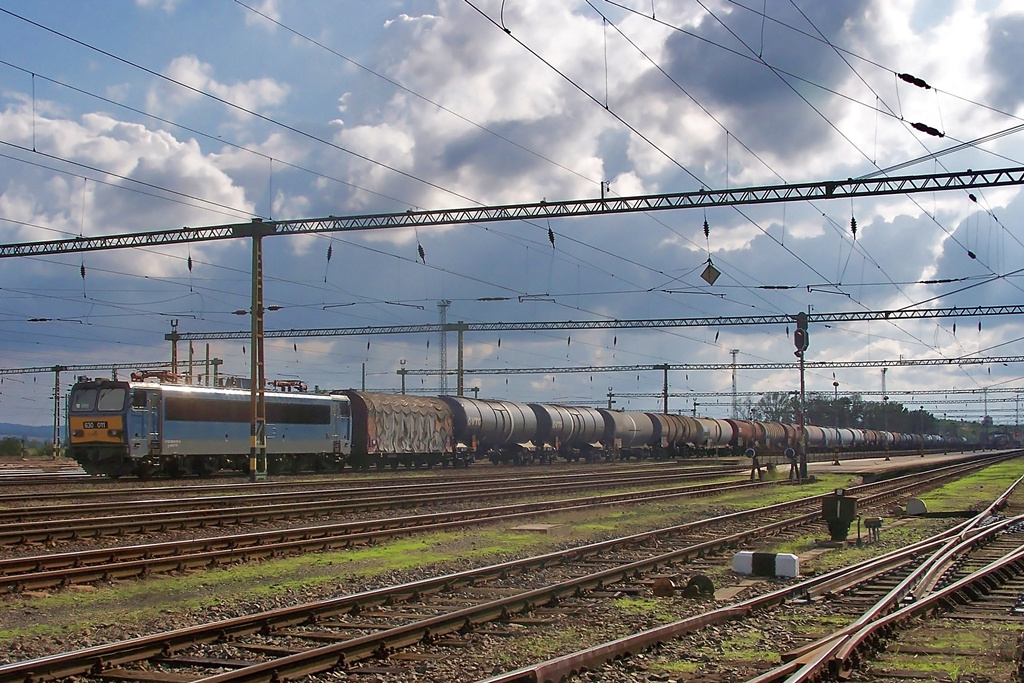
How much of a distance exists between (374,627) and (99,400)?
86.4 ft

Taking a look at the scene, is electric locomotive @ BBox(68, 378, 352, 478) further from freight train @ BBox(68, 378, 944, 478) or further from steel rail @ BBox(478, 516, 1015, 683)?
steel rail @ BBox(478, 516, 1015, 683)

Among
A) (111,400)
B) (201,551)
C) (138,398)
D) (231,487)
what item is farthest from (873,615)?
(111,400)

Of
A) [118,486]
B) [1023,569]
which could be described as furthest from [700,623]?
[118,486]

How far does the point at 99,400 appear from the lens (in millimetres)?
33438

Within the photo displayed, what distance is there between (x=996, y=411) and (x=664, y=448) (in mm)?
100810

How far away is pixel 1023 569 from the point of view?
15180 mm

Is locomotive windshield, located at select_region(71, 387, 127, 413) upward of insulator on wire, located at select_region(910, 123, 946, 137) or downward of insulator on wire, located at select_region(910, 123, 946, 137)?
downward

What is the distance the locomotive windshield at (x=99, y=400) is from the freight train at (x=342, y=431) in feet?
0.11

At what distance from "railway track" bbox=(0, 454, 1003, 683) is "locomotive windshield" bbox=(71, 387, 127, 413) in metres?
21.9

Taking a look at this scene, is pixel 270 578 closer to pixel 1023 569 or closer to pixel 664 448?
pixel 1023 569

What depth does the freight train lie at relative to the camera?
1313 inches

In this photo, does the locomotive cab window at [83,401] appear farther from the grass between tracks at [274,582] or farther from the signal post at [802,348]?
the signal post at [802,348]

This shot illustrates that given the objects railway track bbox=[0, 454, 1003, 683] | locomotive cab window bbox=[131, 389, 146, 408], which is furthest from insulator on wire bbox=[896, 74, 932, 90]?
locomotive cab window bbox=[131, 389, 146, 408]

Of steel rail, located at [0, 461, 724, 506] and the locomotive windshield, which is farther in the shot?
the locomotive windshield
